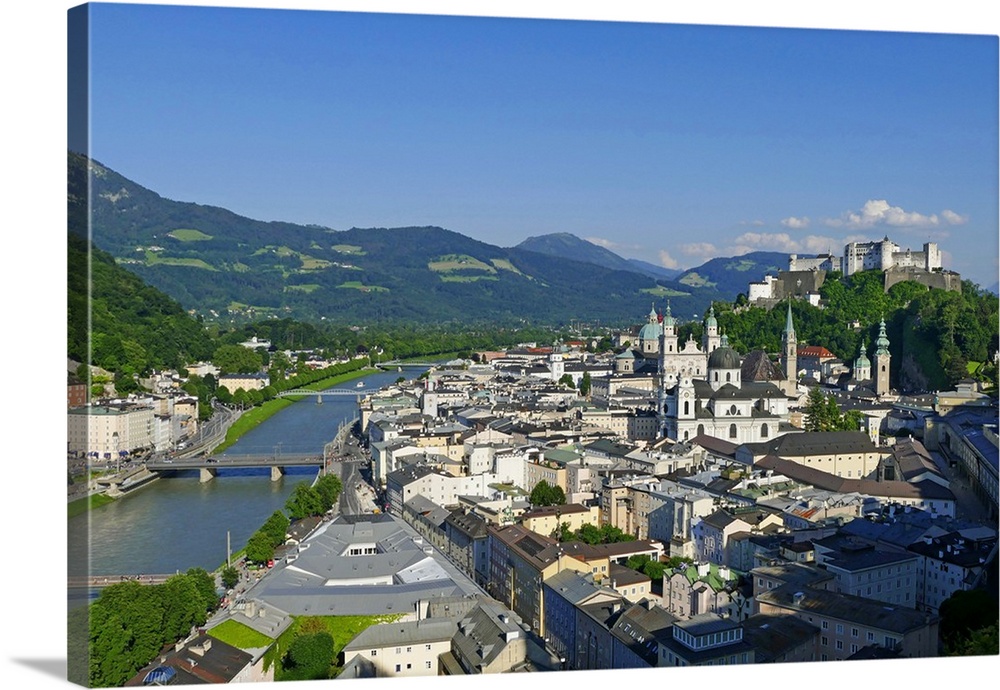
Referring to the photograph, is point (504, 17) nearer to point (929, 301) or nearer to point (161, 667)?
point (161, 667)

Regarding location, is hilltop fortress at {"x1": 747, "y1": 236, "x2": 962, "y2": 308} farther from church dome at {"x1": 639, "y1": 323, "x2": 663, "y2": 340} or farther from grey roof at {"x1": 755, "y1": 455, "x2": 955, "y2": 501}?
grey roof at {"x1": 755, "y1": 455, "x2": 955, "y2": 501}

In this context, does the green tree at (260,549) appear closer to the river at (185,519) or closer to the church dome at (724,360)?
the river at (185,519)

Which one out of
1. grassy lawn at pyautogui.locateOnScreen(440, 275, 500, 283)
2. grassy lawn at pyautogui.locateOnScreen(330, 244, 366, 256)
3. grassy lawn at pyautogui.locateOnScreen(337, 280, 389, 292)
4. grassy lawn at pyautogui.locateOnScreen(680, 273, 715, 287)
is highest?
grassy lawn at pyautogui.locateOnScreen(330, 244, 366, 256)

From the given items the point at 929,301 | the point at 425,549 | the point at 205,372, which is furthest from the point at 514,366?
the point at 425,549

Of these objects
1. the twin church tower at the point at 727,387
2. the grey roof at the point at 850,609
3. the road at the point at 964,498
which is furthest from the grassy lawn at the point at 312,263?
the grey roof at the point at 850,609

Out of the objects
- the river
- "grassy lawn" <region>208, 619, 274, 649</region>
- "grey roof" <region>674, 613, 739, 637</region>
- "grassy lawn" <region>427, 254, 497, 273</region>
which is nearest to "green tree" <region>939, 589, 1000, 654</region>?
"grey roof" <region>674, 613, 739, 637</region>

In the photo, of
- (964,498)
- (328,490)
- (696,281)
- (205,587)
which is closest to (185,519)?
(328,490)
